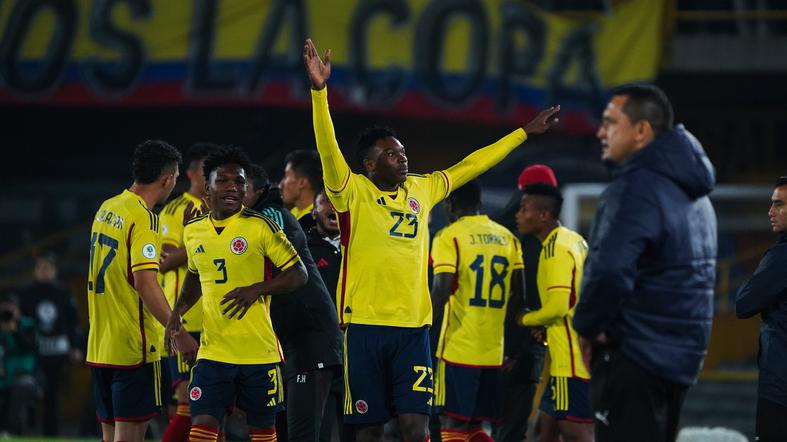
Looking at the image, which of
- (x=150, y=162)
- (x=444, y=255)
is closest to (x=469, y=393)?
(x=444, y=255)

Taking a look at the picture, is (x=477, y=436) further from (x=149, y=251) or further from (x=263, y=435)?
(x=149, y=251)

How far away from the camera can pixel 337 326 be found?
862cm

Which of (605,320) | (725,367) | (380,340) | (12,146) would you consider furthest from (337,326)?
(12,146)

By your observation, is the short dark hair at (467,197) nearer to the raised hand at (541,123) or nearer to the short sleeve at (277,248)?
the raised hand at (541,123)

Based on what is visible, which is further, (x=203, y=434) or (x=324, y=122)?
(x=203, y=434)

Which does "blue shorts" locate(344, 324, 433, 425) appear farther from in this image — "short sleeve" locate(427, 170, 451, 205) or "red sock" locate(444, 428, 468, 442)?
"red sock" locate(444, 428, 468, 442)

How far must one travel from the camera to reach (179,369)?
937 centimetres

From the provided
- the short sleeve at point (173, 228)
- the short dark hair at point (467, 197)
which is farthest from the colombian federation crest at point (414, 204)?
the short sleeve at point (173, 228)

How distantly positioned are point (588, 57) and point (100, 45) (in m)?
6.54

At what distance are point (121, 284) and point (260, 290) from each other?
1.00 m

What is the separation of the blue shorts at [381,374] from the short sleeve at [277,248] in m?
0.52

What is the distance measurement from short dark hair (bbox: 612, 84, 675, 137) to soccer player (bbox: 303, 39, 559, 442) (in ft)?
→ 7.08

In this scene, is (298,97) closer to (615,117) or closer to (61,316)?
(61,316)

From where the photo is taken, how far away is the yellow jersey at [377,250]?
295 inches
